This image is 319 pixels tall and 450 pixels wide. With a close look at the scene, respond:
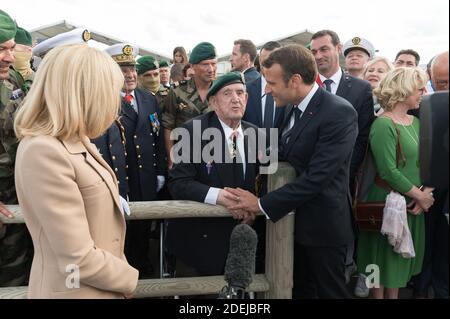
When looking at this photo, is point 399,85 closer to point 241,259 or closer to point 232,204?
point 232,204

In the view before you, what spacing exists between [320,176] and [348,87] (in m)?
1.50

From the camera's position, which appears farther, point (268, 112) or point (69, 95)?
point (268, 112)

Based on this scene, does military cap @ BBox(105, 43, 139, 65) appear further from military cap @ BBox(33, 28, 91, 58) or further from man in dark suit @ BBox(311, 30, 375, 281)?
man in dark suit @ BBox(311, 30, 375, 281)

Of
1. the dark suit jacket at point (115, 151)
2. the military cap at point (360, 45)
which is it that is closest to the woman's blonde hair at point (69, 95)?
the dark suit jacket at point (115, 151)

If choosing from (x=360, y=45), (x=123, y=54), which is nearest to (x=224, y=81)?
(x=123, y=54)

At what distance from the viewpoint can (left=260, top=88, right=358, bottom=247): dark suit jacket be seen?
103 inches

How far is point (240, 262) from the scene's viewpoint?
5.55 feet

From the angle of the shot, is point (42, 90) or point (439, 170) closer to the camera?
point (439, 170)

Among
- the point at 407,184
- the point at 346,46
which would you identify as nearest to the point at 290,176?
the point at 407,184

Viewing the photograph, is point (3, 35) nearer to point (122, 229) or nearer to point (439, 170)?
point (122, 229)

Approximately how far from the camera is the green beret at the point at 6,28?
9.90 feet

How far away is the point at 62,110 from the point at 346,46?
4369 mm

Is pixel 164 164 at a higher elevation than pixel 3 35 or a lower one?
lower
